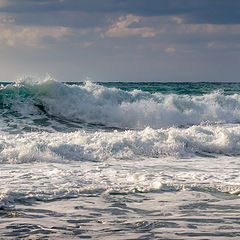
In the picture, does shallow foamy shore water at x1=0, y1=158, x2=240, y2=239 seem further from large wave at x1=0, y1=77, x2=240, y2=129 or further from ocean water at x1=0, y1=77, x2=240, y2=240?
large wave at x1=0, y1=77, x2=240, y2=129

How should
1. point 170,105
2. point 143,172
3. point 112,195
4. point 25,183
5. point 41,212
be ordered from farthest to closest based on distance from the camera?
point 170,105 < point 143,172 < point 25,183 < point 112,195 < point 41,212

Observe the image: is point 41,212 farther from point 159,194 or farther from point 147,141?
point 147,141

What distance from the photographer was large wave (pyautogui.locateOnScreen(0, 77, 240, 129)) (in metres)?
17.3

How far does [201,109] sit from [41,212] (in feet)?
55.8

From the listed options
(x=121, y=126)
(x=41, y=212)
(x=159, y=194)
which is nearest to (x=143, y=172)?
(x=159, y=194)

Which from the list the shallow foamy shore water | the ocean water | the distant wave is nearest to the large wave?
the ocean water

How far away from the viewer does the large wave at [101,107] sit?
17.3 meters

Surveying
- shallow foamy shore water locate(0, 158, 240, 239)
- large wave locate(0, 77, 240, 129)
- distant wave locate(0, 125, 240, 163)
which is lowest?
shallow foamy shore water locate(0, 158, 240, 239)

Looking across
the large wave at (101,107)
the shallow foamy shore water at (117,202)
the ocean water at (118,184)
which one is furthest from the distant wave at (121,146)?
the large wave at (101,107)

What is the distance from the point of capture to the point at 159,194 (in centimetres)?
575

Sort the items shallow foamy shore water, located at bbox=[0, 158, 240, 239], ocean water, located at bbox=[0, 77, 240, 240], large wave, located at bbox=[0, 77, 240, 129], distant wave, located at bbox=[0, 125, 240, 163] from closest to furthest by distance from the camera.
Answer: shallow foamy shore water, located at bbox=[0, 158, 240, 239] < ocean water, located at bbox=[0, 77, 240, 240] < distant wave, located at bbox=[0, 125, 240, 163] < large wave, located at bbox=[0, 77, 240, 129]

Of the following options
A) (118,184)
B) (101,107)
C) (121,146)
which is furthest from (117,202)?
(101,107)

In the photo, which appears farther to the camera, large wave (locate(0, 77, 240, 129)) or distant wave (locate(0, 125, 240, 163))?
large wave (locate(0, 77, 240, 129))

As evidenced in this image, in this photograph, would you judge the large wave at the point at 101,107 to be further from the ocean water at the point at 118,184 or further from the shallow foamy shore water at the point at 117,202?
the shallow foamy shore water at the point at 117,202
